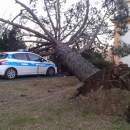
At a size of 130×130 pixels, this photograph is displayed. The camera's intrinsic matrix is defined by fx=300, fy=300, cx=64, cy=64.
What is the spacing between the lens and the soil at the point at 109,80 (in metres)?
8.02

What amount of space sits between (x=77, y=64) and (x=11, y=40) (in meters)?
7.50

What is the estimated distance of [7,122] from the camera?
21.4 ft

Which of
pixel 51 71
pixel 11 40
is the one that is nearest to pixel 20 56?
pixel 11 40

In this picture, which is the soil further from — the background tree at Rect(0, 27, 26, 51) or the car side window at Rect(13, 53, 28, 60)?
the background tree at Rect(0, 27, 26, 51)

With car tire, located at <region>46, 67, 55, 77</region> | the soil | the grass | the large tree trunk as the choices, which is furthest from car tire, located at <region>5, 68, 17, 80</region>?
the soil

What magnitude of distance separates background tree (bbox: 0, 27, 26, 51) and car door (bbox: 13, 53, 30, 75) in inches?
70.8

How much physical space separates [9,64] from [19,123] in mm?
9169

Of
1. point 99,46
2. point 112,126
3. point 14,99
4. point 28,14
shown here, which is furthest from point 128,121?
point 99,46

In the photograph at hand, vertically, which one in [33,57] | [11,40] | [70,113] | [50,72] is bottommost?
[70,113]

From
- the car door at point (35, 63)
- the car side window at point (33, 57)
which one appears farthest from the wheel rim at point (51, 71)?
the car side window at point (33, 57)

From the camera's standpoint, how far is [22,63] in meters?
16.0

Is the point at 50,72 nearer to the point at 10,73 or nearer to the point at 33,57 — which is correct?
the point at 33,57

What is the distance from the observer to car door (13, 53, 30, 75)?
623 inches

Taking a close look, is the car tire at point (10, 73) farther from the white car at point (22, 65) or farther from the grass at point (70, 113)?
the grass at point (70, 113)
